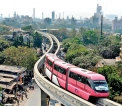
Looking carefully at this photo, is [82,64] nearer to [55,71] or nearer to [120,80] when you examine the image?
[120,80]

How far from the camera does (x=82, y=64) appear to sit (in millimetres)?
50312

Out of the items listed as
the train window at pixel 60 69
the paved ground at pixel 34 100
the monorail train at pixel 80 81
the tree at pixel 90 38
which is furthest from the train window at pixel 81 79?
the tree at pixel 90 38

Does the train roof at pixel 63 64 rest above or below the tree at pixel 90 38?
above

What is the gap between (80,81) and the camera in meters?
24.1

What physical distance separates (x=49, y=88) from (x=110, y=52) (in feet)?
126

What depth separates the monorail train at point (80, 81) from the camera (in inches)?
885

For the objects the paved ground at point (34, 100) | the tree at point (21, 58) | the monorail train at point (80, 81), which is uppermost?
the monorail train at point (80, 81)

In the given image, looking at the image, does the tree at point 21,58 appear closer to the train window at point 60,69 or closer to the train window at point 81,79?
the train window at point 60,69

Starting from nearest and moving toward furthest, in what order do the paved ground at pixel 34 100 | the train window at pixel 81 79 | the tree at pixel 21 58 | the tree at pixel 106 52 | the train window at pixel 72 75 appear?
the train window at pixel 81 79 → the train window at pixel 72 75 → the paved ground at pixel 34 100 → the tree at pixel 21 58 → the tree at pixel 106 52

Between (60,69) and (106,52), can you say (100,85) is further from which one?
(106,52)

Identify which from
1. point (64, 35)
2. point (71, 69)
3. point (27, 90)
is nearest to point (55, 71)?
point (71, 69)

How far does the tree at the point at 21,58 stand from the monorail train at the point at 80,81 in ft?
95.1

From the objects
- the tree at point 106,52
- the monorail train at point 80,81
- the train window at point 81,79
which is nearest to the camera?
the monorail train at point 80,81

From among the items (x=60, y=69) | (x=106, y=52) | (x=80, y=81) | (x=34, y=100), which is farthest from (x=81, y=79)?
(x=106, y=52)
